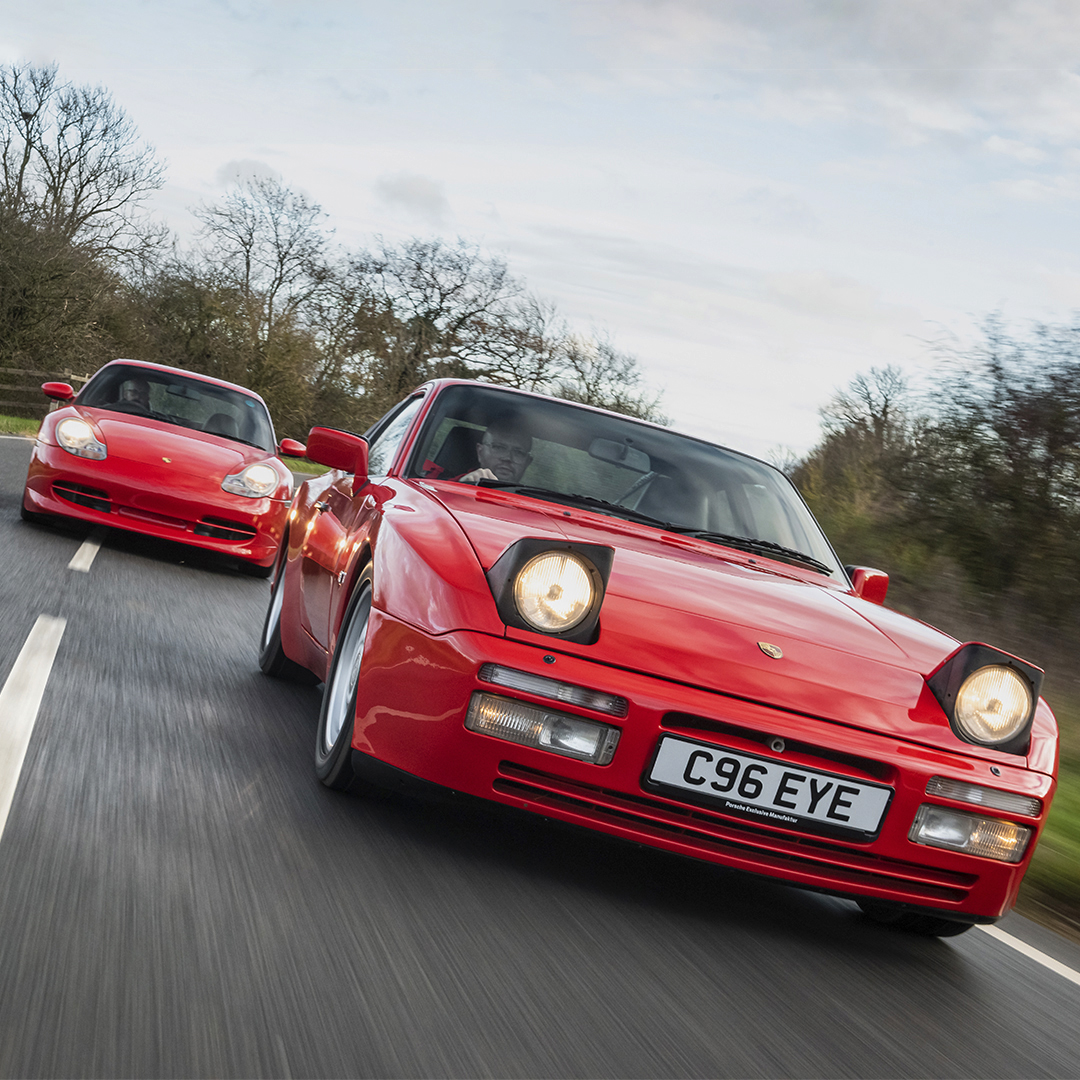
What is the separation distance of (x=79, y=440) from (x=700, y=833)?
704 cm

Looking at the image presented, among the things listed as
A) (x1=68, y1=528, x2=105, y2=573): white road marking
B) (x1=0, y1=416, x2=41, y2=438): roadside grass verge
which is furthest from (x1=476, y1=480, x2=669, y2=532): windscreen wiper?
(x1=0, y1=416, x2=41, y2=438): roadside grass verge

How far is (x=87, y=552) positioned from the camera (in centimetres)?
880

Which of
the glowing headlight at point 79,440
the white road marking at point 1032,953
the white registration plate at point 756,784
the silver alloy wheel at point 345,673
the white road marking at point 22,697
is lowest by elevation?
the white road marking at point 22,697

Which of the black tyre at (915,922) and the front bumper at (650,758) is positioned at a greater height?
the front bumper at (650,758)

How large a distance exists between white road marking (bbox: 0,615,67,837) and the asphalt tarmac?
0.13ft

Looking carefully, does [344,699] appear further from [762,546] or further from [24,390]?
[24,390]

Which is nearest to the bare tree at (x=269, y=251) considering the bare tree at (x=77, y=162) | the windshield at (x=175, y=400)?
the bare tree at (x=77, y=162)

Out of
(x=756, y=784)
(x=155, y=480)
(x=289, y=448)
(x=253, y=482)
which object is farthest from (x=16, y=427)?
(x=756, y=784)

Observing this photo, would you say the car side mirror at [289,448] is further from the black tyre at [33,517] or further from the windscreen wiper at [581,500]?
the windscreen wiper at [581,500]

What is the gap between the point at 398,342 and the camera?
115ft

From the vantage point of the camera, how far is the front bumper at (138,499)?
29.6ft

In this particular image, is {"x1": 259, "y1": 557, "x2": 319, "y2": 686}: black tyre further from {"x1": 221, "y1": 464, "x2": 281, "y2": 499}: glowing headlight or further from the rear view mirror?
{"x1": 221, "y1": 464, "x2": 281, "y2": 499}: glowing headlight

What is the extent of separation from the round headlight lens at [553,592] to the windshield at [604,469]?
3.93 ft

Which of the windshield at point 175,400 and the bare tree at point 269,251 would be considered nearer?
the windshield at point 175,400
